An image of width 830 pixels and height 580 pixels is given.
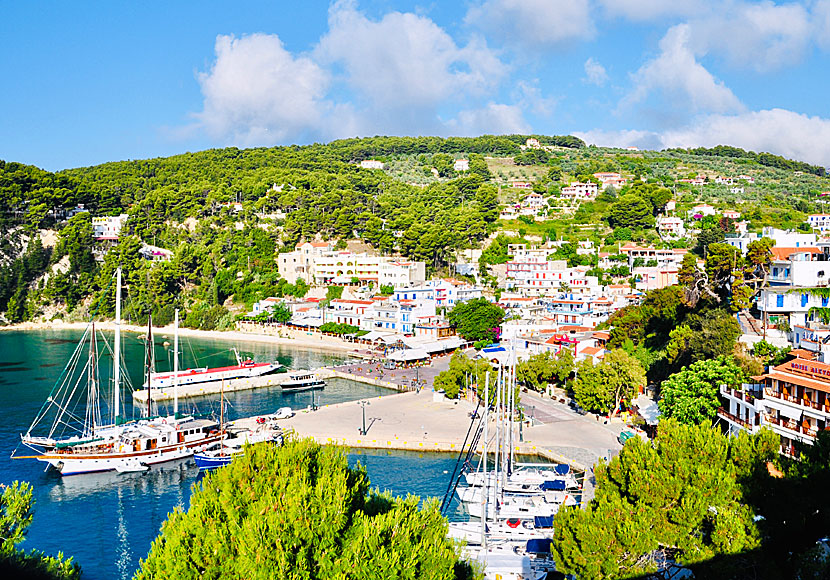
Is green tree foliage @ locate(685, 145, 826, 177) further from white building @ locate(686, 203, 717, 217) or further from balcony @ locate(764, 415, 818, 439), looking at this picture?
balcony @ locate(764, 415, 818, 439)

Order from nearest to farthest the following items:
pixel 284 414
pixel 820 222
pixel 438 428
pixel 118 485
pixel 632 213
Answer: pixel 118 485
pixel 438 428
pixel 284 414
pixel 820 222
pixel 632 213

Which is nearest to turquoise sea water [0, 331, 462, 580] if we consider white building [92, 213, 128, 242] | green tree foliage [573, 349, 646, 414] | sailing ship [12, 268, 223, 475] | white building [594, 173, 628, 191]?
sailing ship [12, 268, 223, 475]

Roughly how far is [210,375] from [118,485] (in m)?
12.8

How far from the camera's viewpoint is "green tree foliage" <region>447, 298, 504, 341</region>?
37562 mm

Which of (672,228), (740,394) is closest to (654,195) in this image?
(672,228)

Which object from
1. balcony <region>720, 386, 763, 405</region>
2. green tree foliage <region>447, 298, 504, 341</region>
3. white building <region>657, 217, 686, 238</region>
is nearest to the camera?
balcony <region>720, 386, 763, 405</region>

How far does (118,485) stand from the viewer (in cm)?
1889

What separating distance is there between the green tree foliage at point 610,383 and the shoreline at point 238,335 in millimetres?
18824

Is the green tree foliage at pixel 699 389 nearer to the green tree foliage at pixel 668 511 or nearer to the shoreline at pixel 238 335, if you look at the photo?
the green tree foliage at pixel 668 511

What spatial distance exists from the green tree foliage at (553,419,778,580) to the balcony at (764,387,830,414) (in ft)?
18.4

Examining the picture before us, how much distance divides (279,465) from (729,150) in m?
108

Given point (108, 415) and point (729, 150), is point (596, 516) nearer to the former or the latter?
point (108, 415)

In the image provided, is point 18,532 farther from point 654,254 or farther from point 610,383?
point 654,254

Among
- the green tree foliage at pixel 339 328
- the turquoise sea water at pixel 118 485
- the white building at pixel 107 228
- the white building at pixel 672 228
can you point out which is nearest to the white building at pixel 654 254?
the white building at pixel 672 228
